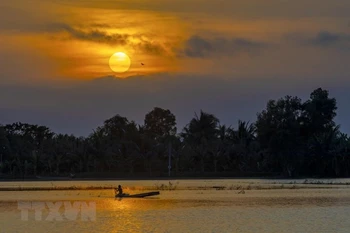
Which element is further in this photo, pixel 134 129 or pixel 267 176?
pixel 134 129

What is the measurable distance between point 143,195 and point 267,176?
40184 millimetres

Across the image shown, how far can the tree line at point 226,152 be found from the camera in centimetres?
8281

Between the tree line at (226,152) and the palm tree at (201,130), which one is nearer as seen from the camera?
the tree line at (226,152)

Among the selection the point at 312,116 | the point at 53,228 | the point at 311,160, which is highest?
the point at 312,116

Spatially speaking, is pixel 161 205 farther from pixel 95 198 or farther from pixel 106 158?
pixel 106 158

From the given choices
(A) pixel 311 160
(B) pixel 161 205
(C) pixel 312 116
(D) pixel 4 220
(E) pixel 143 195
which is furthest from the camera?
(C) pixel 312 116

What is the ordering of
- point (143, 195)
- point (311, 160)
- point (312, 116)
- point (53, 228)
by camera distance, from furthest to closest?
point (312, 116) → point (311, 160) → point (143, 195) → point (53, 228)

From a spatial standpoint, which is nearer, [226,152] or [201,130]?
[226,152]

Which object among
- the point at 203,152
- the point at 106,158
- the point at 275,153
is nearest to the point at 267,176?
the point at 275,153

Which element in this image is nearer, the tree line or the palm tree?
the tree line

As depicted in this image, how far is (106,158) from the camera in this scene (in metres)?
86.3

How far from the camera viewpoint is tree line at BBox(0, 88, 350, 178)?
82.8m

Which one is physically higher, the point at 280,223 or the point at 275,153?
the point at 275,153

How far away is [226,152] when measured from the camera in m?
85.8
